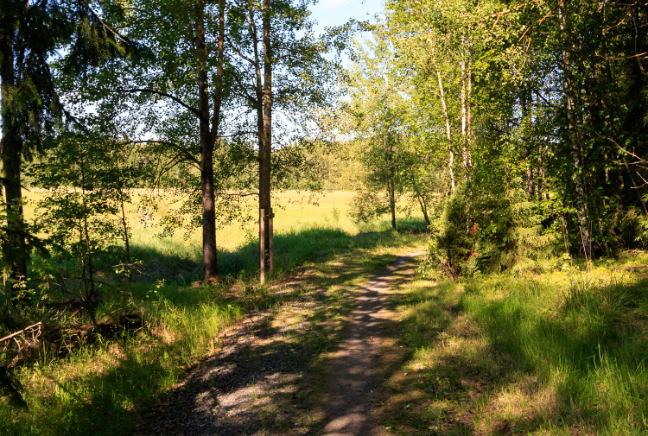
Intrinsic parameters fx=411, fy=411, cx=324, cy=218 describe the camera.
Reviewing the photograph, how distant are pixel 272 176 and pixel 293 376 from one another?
440 inches

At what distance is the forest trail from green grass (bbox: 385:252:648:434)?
0.55 meters

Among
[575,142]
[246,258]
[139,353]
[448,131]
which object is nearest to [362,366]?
[139,353]

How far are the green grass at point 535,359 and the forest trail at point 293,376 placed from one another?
55 cm

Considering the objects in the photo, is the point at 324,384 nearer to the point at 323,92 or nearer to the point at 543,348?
the point at 543,348

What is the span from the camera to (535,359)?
18.5 feet

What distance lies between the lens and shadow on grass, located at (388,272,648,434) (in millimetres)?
4410

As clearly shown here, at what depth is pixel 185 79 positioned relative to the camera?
1159cm

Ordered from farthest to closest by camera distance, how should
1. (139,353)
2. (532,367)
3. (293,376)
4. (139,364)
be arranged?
(139,353)
(139,364)
(293,376)
(532,367)

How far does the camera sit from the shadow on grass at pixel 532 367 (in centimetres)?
441

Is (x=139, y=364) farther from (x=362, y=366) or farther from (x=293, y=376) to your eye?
(x=362, y=366)

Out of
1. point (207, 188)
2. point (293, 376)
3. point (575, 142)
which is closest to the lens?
point (293, 376)

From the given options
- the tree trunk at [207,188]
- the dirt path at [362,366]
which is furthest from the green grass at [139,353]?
the tree trunk at [207,188]

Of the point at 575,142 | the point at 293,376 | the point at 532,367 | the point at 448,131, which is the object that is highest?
the point at 448,131

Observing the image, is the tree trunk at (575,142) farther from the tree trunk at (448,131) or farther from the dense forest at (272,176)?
the tree trunk at (448,131)
